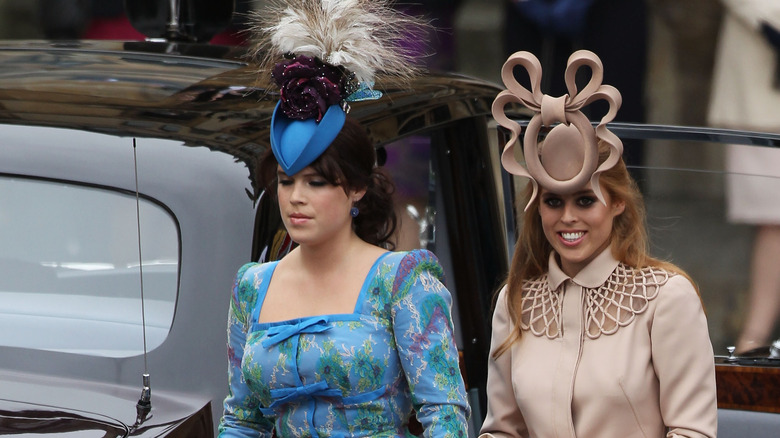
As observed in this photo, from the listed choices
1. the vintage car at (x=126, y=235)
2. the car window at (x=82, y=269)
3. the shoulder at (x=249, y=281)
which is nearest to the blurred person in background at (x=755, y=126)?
the vintage car at (x=126, y=235)

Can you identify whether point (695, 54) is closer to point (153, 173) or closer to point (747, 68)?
point (747, 68)

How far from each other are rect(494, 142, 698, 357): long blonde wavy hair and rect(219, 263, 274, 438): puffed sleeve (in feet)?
1.68

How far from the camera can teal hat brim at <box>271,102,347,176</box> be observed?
9.42 feet

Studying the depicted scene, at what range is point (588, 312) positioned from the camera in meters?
2.85

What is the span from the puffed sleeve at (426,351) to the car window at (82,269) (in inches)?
19.9

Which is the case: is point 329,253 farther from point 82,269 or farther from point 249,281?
point 82,269

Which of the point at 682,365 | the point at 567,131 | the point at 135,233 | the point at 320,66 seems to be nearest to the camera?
the point at 682,365

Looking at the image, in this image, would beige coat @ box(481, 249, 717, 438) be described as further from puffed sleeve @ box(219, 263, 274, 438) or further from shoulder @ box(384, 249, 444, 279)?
puffed sleeve @ box(219, 263, 274, 438)

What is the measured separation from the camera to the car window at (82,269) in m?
3.08

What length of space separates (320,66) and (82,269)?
723mm

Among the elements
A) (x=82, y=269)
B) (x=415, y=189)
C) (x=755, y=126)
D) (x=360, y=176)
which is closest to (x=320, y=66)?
(x=360, y=176)

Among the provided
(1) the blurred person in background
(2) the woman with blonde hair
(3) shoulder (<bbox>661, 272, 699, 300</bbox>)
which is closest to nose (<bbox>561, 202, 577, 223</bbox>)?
(2) the woman with blonde hair

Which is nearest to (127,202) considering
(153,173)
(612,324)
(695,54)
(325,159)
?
(153,173)

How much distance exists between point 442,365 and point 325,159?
0.47 meters
